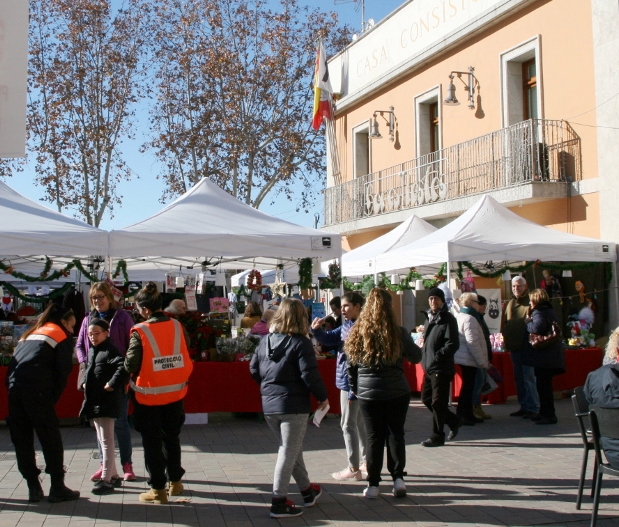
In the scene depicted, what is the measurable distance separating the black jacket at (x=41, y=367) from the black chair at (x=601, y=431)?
3922 millimetres

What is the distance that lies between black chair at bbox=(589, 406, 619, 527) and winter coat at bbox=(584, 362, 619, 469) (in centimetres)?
4

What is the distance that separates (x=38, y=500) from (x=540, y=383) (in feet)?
20.5

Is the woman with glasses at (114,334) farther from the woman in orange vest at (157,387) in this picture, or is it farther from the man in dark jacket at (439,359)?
the man in dark jacket at (439,359)

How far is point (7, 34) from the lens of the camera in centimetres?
480

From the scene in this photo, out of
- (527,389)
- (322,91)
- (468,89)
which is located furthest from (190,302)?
(322,91)

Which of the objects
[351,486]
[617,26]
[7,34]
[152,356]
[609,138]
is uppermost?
[617,26]

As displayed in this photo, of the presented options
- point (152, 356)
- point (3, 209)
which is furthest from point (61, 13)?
point (152, 356)

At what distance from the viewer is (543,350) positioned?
10.1 metres

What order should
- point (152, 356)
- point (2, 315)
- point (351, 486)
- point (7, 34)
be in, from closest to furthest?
point (7, 34), point (152, 356), point (351, 486), point (2, 315)

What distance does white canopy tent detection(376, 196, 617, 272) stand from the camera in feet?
38.9

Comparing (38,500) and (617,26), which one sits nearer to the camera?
(38,500)

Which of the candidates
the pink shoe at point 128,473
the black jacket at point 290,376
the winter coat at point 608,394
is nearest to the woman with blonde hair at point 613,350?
the winter coat at point 608,394

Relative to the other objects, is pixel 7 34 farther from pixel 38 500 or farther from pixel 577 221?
pixel 577 221

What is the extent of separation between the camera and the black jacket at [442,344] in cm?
848
